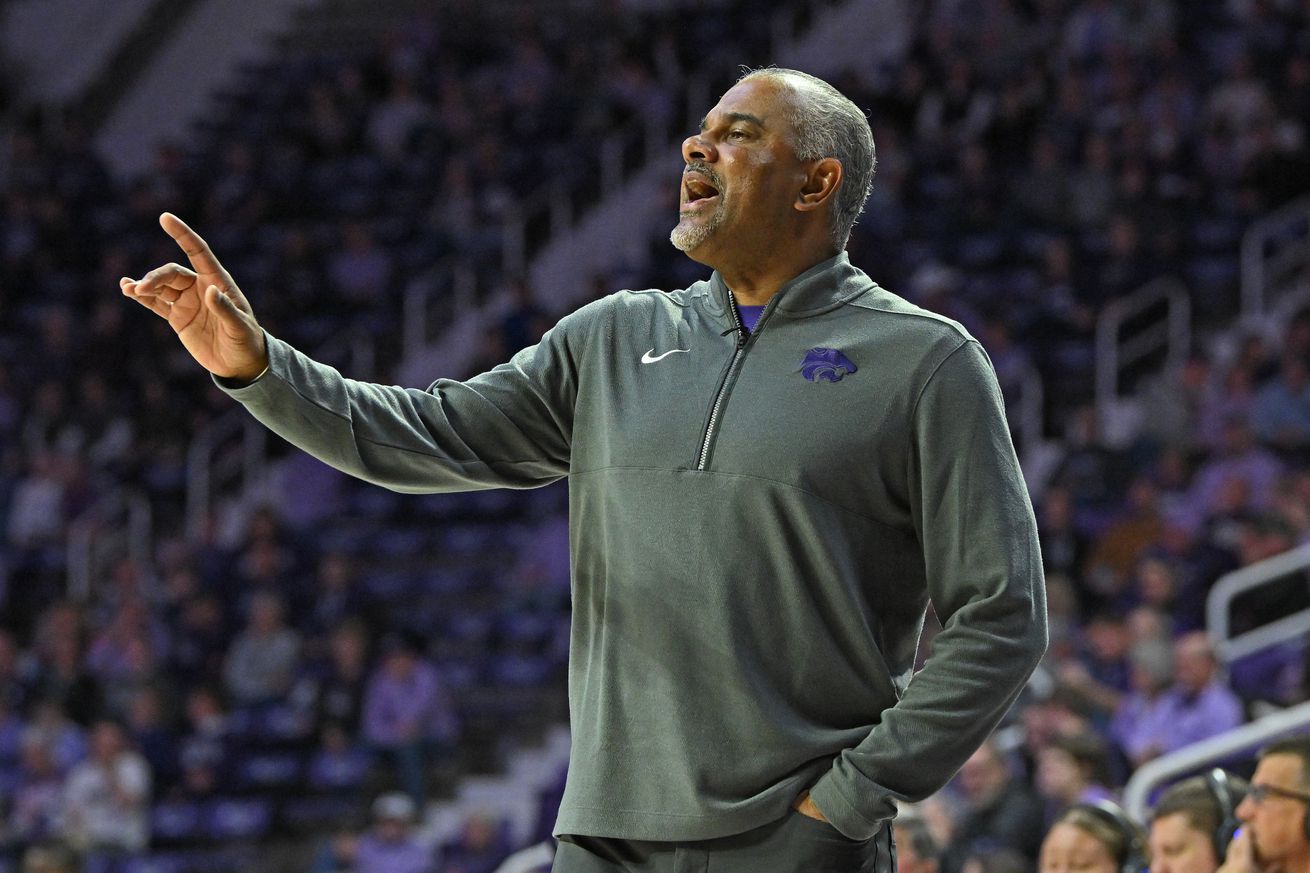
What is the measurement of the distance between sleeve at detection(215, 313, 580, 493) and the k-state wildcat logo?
35 cm

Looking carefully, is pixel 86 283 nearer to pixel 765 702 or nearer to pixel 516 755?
pixel 516 755

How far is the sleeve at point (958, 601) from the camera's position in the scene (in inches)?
89.0

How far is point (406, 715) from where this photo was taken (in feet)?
32.7

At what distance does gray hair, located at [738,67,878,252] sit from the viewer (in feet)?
8.22

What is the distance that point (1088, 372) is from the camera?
35.9 ft

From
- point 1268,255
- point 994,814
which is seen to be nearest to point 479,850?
point 994,814

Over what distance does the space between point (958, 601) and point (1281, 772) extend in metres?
1.69

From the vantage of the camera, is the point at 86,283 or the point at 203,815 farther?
the point at 86,283

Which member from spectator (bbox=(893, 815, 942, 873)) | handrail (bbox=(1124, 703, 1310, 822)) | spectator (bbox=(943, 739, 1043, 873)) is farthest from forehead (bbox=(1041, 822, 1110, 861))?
spectator (bbox=(943, 739, 1043, 873))

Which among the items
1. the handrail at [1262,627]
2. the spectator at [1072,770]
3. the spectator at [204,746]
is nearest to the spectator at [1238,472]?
the handrail at [1262,627]

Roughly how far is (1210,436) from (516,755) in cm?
390

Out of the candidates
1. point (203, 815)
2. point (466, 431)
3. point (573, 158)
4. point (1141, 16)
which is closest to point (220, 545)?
point (203, 815)

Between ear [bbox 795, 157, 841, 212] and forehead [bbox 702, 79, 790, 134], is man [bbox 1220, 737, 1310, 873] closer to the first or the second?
ear [bbox 795, 157, 841, 212]

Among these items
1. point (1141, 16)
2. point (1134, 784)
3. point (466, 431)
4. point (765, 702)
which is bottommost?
point (1134, 784)
